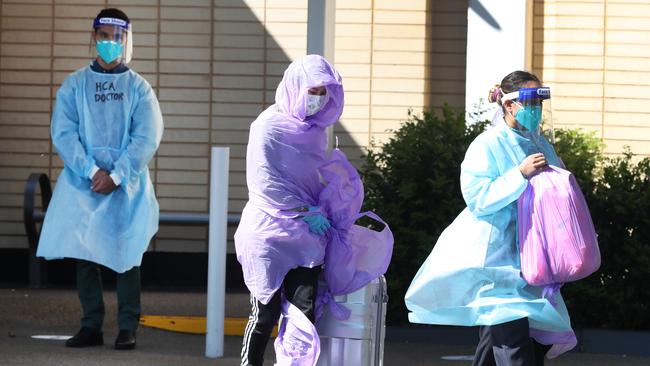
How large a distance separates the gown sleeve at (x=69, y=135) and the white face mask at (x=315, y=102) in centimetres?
249

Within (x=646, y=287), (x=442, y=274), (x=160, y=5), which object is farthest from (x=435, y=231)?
(x=160, y=5)

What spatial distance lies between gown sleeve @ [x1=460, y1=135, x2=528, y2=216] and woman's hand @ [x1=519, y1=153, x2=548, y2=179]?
0.07ft

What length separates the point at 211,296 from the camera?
25.8ft

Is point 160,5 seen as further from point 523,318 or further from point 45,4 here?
point 523,318

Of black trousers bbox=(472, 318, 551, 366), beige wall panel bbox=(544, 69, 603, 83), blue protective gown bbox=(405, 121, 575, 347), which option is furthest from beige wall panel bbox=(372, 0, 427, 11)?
black trousers bbox=(472, 318, 551, 366)

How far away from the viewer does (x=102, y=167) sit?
8289mm

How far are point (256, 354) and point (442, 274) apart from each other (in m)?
0.92

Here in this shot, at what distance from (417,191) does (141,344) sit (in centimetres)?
208

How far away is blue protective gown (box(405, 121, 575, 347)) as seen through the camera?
5973 mm

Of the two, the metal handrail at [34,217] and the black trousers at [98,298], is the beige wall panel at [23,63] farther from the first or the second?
the black trousers at [98,298]

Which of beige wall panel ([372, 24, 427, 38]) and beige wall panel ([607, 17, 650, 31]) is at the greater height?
beige wall panel ([607, 17, 650, 31])

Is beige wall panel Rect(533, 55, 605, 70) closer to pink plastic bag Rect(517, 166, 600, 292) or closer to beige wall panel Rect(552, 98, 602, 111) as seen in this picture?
beige wall panel Rect(552, 98, 602, 111)

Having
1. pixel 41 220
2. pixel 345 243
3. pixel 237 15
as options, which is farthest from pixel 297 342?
pixel 237 15

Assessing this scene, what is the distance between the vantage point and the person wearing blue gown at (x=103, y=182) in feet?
27.0
